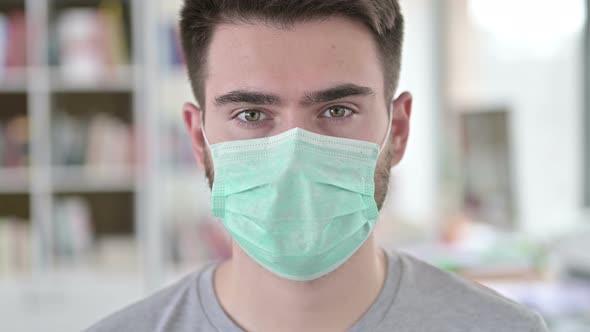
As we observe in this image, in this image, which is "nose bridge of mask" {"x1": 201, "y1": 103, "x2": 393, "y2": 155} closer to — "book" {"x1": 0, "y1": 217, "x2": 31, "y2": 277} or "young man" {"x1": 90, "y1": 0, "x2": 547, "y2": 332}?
"young man" {"x1": 90, "y1": 0, "x2": 547, "y2": 332}

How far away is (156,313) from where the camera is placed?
4.26 ft

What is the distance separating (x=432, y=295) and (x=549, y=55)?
2.01 meters

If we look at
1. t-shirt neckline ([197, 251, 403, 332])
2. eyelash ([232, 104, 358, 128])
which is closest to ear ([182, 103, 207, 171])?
eyelash ([232, 104, 358, 128])

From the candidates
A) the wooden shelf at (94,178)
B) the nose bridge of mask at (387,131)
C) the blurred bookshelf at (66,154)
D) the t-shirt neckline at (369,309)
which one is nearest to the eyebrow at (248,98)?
the nose bridge of mask at (387,131)

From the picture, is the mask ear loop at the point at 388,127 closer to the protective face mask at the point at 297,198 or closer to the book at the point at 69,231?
the protective face mask at the point at 297,198

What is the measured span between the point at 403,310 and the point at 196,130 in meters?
0.52

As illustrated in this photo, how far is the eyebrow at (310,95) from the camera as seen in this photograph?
1226 millimetres

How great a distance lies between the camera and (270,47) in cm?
124

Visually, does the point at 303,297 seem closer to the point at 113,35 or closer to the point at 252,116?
the point at 252,116

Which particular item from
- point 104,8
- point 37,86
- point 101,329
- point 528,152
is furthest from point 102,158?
point 101,329

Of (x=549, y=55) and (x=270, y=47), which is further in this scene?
(x=549, y=55)

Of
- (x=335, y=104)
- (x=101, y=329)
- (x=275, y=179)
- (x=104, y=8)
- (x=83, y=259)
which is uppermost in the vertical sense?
(x=104, y=8)

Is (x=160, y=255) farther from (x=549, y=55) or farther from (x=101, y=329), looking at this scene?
(x=101, y=329)

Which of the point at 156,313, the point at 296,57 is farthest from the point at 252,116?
the point at 156,313
